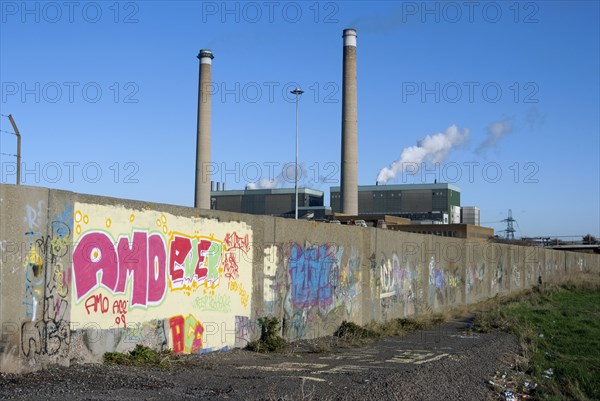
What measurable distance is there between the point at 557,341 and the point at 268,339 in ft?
24.6

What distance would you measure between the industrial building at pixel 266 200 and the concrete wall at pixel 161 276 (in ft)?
215

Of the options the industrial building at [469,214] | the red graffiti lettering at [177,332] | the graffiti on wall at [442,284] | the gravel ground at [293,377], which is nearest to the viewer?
the gravel ground at [293,377]

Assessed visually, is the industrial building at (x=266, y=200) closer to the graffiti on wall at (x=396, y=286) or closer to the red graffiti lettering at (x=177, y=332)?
the graffiti on wall at (x=396, y=286)

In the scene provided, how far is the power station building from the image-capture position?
9188cm

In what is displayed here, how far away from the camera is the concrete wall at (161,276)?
9.45 metres

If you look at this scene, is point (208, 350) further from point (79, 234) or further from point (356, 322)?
point (356, 322)

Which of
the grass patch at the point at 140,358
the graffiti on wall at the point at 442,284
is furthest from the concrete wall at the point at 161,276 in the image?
the graffiti on wall at the point at 442,284

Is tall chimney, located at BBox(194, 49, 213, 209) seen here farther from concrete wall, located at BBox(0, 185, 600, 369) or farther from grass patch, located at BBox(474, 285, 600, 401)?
concrete wall, located at BBox(0, 185, 600, 369)

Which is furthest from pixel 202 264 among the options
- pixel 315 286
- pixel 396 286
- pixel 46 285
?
pixel 396 286

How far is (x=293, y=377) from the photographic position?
34.1ft

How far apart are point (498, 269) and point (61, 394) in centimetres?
3032

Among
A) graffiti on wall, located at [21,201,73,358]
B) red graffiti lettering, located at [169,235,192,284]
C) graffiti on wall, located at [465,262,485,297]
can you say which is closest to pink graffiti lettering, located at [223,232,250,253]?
red graffiti lettering, located at [169,235,192,284]

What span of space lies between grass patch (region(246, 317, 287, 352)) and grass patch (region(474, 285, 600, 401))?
459 centimetres

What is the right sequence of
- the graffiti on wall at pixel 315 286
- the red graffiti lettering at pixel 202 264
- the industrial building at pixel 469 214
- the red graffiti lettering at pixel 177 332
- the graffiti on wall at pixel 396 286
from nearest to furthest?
the red graffiti lettering at pixel 177 332, the red graffiti lettering at pixel 202 264, the graffiti on wall at pixel 315 286, the graffiti on wall at pixel 396 286, the industrial building at pixel 469 214
